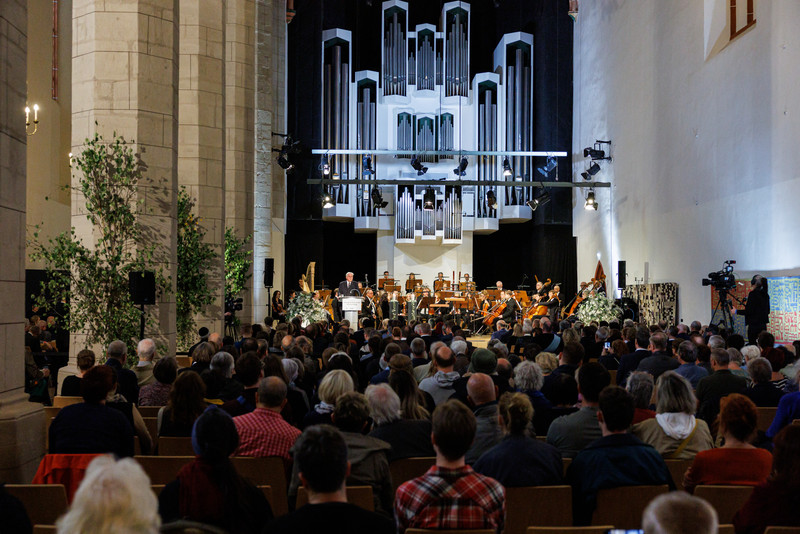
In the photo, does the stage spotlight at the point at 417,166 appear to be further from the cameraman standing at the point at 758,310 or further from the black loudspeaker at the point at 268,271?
the cameraman standing at the point at 758,310

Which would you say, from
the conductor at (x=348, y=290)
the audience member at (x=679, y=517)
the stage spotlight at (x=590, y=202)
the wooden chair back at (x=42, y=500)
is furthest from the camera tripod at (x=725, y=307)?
the audience member at (x=679, y=517)

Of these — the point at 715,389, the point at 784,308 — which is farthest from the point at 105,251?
the point at 784,308

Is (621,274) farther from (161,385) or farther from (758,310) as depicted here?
(161,385)

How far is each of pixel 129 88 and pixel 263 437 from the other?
5.64 m

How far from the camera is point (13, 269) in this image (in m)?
4.93

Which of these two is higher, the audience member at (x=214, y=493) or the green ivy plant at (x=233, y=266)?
the green ivy plant at (x=233, y=266)

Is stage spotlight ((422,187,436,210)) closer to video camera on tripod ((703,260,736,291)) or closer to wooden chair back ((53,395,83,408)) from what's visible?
video camera on tripod ((703,260,736,291))

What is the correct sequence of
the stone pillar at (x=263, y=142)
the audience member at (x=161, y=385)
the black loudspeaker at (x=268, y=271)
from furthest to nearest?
the stone pillar at (x=263, y=142) < the black loudspeaker at (x=268, y=271) < the audience member at (x=161, y=385)

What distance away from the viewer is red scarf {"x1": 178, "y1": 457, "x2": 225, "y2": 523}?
8.67 ft

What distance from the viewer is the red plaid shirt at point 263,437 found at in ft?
12.6

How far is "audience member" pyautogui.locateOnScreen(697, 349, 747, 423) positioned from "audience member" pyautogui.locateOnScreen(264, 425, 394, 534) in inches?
150

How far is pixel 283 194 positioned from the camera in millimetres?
20594

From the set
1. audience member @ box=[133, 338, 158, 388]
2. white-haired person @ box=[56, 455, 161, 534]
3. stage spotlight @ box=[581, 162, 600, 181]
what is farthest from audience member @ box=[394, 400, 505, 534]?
stage spotlight @ box=[581, 162, 600, 181]

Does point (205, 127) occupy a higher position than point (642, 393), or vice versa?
point (205, 127)
